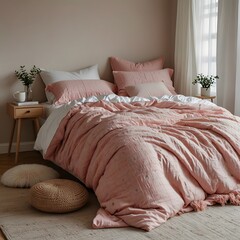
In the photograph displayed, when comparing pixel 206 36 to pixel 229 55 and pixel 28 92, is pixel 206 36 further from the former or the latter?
pixel 28 92

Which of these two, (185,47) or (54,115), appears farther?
(185,47)

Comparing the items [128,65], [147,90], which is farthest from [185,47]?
[147,90]

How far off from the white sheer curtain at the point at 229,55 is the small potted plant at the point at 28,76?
2128mm

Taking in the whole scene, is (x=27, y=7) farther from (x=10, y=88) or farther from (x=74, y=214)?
(x=74, y=214)

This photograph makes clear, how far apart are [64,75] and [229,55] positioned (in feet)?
6.22

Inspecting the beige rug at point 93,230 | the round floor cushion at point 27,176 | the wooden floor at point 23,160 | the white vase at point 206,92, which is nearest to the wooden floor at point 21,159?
the wooden floor at point 23,160

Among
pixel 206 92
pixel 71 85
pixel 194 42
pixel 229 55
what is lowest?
pixel 206 92

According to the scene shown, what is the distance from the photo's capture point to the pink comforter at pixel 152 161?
2812 mm

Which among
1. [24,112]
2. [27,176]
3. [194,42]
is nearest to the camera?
[27,176]

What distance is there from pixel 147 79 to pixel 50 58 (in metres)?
1.20

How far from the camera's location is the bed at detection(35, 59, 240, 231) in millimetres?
2816

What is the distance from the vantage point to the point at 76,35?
17.4 ft

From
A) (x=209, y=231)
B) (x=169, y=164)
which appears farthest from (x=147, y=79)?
(x=209, y=231)

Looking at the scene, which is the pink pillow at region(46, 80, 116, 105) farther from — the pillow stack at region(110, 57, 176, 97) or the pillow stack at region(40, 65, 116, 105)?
the pillow stack at region(110, 57, 176, 97)
